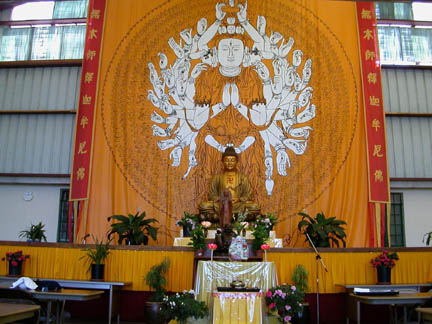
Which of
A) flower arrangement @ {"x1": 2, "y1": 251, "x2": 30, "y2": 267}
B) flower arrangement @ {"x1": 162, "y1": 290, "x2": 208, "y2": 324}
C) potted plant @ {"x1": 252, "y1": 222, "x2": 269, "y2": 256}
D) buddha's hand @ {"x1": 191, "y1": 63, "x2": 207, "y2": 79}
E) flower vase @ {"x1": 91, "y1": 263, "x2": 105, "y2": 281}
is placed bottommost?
flower arrangement @ {"x1": 162, "y1": 290, "x2": 208, "y2": 324}

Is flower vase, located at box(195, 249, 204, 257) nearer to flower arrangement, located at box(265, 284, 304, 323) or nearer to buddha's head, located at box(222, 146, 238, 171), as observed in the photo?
flower arrangement, located at box(265, 284, 304, 323)

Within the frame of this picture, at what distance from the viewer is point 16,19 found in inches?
424

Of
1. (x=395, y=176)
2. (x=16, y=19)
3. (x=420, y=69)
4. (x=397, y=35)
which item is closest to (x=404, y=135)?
(x=395, y=176)

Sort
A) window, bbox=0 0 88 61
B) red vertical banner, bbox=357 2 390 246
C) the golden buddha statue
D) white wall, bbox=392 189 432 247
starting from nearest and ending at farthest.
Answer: the golden buddha statue → red vertical banner, bbox=357 2 390 246 → white wall, bbox=392 189 432 247 → window, bbox=0 0 88 61

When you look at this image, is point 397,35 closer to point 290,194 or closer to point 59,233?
point 290,194

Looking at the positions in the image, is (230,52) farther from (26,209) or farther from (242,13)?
(26,209)

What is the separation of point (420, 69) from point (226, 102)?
4461 millimetres

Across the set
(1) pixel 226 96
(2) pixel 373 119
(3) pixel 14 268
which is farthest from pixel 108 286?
(2) pixel 373 119

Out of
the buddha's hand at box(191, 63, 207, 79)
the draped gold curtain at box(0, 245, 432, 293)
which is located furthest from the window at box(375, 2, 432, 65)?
the draped gold curtain at box(0, 245, 432, 293)

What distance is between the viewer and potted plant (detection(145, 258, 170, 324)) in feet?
18.8

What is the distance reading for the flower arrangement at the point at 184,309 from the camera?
489 centimetres

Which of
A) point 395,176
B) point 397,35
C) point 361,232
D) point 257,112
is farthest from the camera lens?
point 397,35

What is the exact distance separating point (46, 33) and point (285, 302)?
8.46m

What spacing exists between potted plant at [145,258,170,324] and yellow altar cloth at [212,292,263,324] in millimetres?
1067
